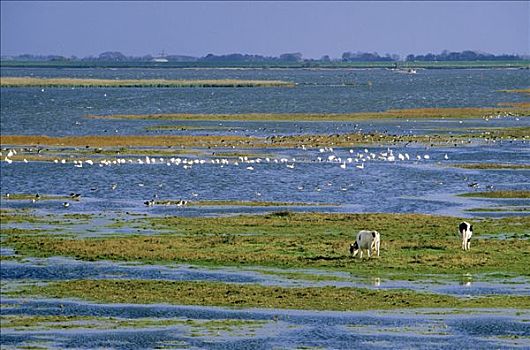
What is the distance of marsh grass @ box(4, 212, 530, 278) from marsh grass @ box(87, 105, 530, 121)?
58963 mm

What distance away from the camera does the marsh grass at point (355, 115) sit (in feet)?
335

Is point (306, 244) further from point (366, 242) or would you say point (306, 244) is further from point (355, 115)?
point (355, 115)

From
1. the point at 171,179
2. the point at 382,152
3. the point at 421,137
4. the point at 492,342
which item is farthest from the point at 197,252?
the point at 421,137

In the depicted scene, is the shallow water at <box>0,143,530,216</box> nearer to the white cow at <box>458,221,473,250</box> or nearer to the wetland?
the wetland

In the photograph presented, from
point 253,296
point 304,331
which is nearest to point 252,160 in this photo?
point 253,296

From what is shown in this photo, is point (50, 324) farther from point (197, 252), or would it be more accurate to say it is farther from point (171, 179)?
point (171, 179)

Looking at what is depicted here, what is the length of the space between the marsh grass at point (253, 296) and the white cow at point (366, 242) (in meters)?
4.31

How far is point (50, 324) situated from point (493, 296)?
1048 centimetres

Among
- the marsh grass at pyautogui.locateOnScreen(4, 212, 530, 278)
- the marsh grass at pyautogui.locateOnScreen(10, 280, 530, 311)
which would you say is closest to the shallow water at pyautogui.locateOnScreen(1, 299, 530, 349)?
the marsh grass at pyautogui.locateOnScreen(10, 280, 530, 311)

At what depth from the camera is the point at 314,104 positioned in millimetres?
130000

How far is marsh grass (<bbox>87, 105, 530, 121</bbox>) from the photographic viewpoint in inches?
4026

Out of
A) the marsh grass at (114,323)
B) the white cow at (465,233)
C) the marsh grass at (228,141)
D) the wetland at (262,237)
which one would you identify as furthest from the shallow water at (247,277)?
the marsh grass at (228,141)

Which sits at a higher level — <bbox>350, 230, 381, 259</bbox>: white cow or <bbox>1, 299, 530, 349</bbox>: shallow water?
<bbox>350, 230, 381, 259</bbox>: white cow

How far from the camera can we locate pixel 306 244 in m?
37.4
